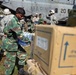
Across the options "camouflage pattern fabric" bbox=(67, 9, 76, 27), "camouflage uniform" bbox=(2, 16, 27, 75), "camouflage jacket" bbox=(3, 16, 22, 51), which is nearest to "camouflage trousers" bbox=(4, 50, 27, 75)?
"camouflage uniform" bbox=(2, 16, 27, 75)

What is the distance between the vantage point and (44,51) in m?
2.52

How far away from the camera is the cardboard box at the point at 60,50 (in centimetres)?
224

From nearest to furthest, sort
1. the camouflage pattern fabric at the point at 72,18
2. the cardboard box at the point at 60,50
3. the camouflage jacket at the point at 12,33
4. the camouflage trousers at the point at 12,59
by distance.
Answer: the cardboard box at the point at 60,50
the camouflage pattern fabric at the point at 72,18
the camouflage jacket at the point at 12,33
the camouflage trousers at the point at 12,59

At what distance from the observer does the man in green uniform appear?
4.09 m

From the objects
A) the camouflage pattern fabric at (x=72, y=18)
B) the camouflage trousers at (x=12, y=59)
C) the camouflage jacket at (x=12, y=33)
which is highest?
the camouflage pattern fabric at (x=72, y=18)

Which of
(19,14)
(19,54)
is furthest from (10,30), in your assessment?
(19,54)

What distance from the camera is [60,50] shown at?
7.45ft

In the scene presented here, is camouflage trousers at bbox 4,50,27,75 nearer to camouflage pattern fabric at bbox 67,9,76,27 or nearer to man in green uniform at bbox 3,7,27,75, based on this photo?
man in green uniform at bbox 3,7,27,75

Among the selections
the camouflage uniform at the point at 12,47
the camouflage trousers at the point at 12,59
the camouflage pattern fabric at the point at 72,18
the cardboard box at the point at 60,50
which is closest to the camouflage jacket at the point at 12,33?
the camouflage uniform at the point at 12,47

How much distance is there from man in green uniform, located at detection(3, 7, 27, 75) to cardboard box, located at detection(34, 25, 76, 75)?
1.70m

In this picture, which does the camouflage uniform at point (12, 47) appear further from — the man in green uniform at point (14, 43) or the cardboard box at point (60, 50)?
the cardboard box at point (60, 50)

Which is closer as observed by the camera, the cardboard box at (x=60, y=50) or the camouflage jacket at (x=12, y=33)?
the cardboard box at (x=60, y=50)

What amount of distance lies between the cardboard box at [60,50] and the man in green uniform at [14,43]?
5.59 feet

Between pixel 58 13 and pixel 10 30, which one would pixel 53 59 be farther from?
pixel 58 13
